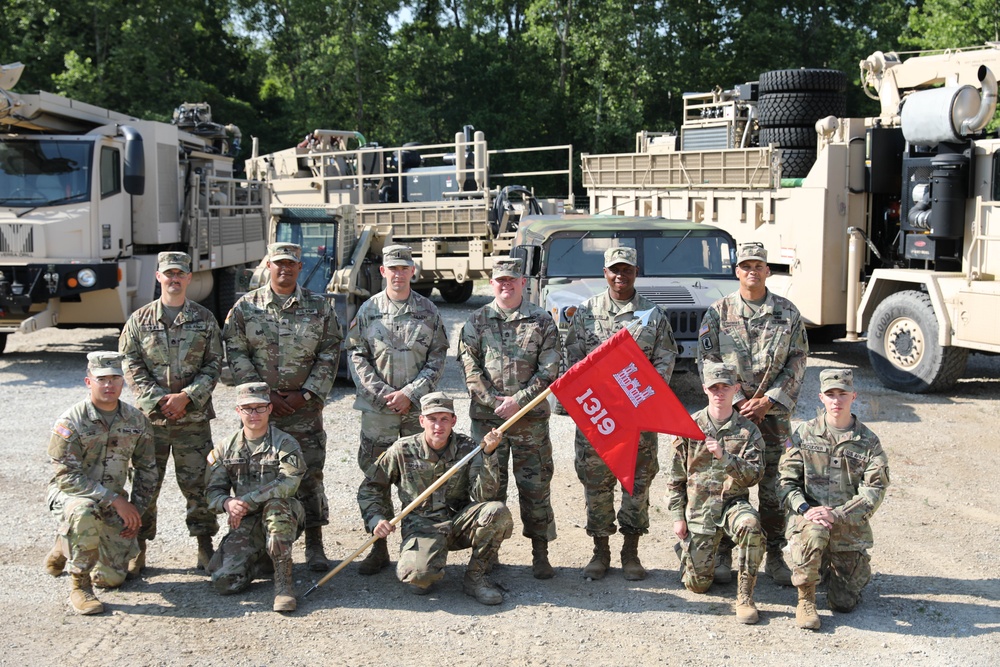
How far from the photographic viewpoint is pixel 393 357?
6.15m

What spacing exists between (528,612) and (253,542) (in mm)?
1454

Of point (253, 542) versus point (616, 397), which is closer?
point (253, 542)

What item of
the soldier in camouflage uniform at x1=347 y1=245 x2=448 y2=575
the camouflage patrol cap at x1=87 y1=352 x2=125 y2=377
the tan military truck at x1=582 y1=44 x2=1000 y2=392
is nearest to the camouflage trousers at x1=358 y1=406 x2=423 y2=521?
the soldier in camouflage uniform at x1=347 y1=245 x2=448 y2=575

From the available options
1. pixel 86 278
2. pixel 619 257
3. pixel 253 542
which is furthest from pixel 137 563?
pixel 86 278

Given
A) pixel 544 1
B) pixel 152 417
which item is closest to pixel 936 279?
pixel 152 417

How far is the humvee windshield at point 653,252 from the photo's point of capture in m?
10.0

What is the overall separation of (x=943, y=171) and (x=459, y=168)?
8257 millimetres

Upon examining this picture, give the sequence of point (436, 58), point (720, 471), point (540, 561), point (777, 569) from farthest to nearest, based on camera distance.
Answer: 1. point (436, 58)
2. point (540, 561)
3. point (777, 569)
4. point (720, 471)

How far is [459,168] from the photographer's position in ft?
55.9

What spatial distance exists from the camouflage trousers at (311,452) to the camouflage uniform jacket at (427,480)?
1.07ft

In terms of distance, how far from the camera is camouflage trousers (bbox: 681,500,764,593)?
17.7ft

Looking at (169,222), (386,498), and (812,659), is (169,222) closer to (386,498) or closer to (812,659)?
(386,498)

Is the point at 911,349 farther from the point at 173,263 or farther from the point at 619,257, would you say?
the point at 173,263

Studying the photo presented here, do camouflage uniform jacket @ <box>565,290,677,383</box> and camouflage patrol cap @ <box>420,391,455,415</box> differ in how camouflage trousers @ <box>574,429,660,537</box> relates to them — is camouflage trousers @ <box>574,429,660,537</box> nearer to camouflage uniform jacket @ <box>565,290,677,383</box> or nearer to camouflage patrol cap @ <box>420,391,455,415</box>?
camouflage uniform jacket @ <box>565,290,677,383</box>
